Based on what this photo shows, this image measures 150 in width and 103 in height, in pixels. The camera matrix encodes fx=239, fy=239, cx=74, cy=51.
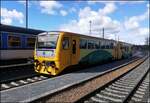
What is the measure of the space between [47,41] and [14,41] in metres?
5.52

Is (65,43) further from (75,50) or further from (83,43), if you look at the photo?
(83,43)

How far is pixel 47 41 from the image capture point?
14891 mm

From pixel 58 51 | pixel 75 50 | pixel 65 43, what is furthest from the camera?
pixel 75 50

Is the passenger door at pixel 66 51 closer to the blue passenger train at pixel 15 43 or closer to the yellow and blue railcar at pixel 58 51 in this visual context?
the yellow and blue railcar at pixel 58 51

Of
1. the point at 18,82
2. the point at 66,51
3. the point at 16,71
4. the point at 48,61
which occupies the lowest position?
the point at 18,82

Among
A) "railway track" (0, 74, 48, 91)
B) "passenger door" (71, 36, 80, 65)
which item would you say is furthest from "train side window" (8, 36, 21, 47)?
"railway track" (0, 74, 48, 91)

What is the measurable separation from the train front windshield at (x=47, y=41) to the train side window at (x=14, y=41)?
4326mm

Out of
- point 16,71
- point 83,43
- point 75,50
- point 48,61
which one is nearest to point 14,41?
point 16,71

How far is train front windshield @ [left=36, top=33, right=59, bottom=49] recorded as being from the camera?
47.8ft

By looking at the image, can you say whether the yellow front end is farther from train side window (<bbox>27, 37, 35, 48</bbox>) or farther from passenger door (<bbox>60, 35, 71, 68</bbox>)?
train side window (<bbox>27, 37, 35, 48</bbox>)

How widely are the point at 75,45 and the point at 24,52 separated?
6450 millimetres

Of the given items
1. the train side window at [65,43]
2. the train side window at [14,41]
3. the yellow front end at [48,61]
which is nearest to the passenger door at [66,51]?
the train side window at [65,43]

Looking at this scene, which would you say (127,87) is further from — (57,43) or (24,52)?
(24,52)

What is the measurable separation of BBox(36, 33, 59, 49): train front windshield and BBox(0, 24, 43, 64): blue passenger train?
4.15 metres
